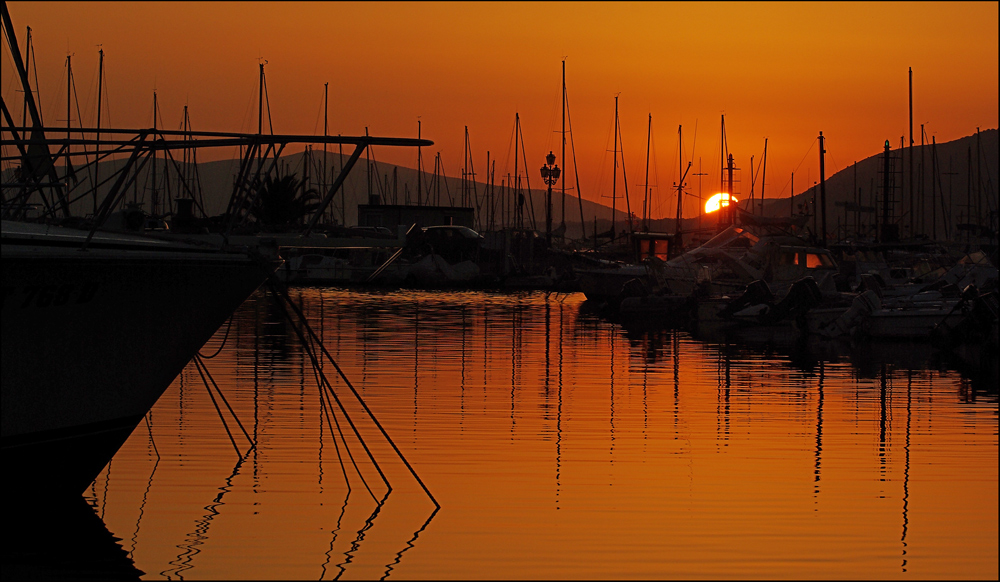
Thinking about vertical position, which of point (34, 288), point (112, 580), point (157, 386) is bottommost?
point (112, 580)

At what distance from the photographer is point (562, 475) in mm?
12414

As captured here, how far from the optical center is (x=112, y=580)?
348 inches

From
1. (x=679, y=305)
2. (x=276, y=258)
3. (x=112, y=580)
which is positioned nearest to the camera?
(x=112, y=580)

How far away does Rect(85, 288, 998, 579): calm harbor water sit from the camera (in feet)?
30.9

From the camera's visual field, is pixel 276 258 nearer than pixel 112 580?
No

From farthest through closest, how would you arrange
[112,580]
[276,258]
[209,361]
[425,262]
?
[425,262] → [209,361] → [276,258] → [112,580]

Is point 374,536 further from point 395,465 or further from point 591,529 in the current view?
point 395,465

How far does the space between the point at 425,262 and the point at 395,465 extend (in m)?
61.4

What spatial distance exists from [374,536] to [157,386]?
294 cm

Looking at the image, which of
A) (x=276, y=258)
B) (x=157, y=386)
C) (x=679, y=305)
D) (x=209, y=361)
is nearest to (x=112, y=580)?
(x=157, y=386)

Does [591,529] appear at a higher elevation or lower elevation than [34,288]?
lower

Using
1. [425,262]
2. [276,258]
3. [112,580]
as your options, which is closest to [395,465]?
[276,258]

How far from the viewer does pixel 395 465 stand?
12.8 meters

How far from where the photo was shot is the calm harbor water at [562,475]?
9.41 metres
